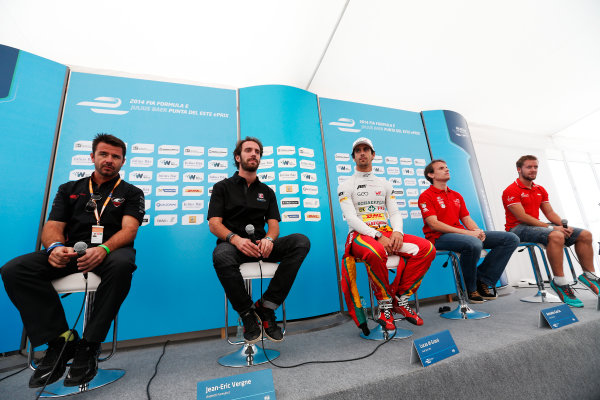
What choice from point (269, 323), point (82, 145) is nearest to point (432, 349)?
point (269, 323)

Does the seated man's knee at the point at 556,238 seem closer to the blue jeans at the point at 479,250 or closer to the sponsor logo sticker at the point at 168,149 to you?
the blue jeans at the point at 479,250

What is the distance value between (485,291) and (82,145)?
12.9 ft

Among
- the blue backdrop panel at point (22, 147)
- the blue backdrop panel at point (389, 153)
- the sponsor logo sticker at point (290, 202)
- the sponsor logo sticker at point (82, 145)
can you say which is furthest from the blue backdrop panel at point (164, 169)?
the blue backdrop panel at point (389, 153)

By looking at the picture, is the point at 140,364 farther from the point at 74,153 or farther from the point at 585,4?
the point at 585,4

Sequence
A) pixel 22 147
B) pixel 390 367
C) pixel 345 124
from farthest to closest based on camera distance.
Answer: pixel 345 124, pixel 22 147, pixel 390 367

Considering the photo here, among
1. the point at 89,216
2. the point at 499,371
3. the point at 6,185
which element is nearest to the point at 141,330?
the point at 89,216

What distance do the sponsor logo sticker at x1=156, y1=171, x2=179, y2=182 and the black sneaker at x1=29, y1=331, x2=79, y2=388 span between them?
4.52 feet

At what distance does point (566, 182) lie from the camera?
6.05 metres

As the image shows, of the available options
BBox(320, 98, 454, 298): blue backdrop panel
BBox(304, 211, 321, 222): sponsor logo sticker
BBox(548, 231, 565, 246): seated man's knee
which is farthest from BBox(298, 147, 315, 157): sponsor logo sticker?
BBox(548, 231, 565, 246): seated man's knee

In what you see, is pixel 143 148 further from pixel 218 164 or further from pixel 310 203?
pixel 310 203

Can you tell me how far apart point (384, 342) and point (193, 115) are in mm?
2577

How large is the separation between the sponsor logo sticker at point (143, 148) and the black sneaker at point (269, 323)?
5.96 feet

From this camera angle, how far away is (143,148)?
236 centimetres

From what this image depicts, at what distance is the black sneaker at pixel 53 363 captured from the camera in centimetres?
109
